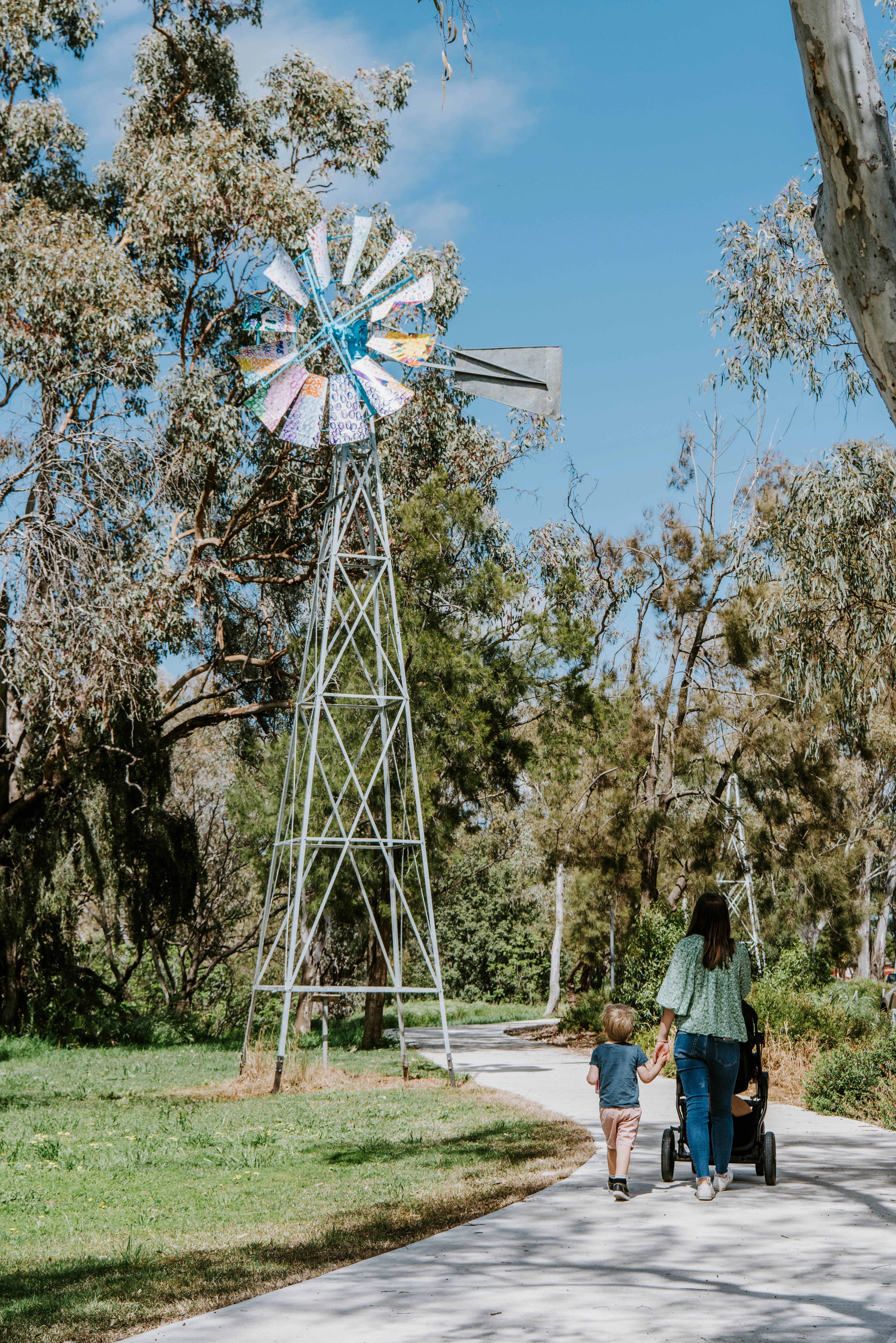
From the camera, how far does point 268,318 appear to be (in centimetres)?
1338

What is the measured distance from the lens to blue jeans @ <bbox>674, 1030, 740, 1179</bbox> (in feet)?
19.8

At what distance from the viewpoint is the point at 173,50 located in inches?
766

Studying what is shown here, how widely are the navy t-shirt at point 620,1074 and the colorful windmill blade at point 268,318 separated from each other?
9325 millimetres

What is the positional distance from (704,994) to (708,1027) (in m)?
0.15

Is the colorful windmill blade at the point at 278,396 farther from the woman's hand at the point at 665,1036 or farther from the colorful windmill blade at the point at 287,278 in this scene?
the woman's hand at the point at 665,1036

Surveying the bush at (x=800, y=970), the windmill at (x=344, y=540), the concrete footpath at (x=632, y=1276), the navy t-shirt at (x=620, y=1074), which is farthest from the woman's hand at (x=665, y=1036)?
the bush at (x=800, y=970)

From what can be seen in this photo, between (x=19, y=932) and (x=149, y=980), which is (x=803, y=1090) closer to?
(x=19, y=932)

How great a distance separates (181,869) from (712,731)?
27.7 feet

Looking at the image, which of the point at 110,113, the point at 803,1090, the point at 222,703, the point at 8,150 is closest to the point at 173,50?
the point at 110,113

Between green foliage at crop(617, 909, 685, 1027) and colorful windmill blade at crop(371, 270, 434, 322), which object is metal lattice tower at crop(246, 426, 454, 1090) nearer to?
colorful windmill blade at crop(371, 270, 434, 322)

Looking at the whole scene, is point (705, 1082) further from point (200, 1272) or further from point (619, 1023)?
point (200, 1272)

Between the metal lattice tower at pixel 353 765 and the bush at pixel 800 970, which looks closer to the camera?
the metal lattice tower at pixel 353 765

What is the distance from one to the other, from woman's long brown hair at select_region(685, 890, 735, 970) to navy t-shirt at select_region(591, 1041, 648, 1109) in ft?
1.95

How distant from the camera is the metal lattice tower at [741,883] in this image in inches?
→ 658
